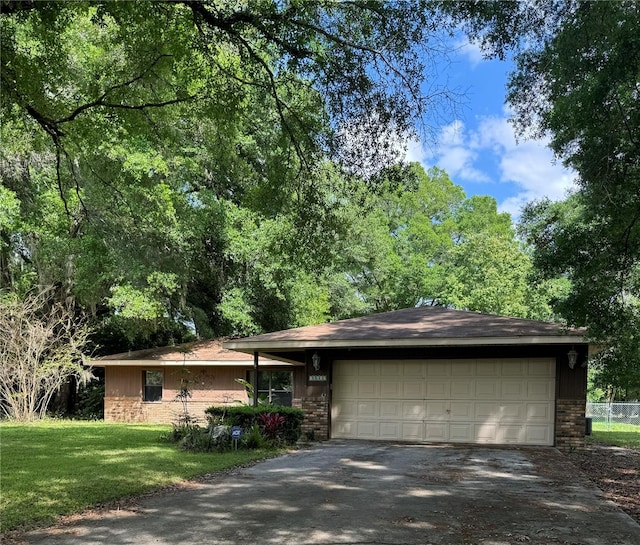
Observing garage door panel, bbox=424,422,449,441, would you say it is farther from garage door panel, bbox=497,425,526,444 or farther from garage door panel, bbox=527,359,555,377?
garage door panel, bbox=527,359,555,377

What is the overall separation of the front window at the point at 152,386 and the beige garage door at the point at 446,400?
10418mm

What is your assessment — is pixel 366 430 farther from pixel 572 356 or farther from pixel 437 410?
pixel 572 356

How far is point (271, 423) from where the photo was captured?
12.2 meters

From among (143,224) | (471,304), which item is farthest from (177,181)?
(471,304)

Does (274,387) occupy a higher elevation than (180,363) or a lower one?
lower

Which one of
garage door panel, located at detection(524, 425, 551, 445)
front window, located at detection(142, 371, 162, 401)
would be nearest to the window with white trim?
front window, located at detection(142, 371, 162, 401)

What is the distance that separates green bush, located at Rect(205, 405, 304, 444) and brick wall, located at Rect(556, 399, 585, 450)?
18.4ft

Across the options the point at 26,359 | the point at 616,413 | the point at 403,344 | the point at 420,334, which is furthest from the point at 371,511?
the point at 616,413

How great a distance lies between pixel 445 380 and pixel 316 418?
3153mm

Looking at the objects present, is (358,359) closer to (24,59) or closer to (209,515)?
(209,515)

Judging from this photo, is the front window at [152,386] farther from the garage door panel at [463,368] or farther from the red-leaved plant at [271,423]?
the garage door panel at [463,368]

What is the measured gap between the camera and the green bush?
12281 mm

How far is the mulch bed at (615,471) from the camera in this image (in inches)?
276

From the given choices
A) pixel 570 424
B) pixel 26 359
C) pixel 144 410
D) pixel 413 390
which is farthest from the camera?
pixel 144 410
